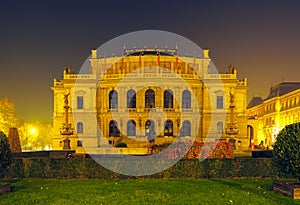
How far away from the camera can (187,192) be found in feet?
49.5

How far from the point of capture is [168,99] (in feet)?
221

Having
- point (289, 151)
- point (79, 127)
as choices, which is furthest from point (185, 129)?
point (289, 151)

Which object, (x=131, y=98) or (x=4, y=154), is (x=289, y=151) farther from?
(x=131, y=98)

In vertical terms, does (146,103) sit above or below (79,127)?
above

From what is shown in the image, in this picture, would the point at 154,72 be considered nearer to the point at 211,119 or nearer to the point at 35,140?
the point at 211,119

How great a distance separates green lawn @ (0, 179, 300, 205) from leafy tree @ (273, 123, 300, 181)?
3.95 ft

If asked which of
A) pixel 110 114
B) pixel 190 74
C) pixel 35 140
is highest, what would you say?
pixel 190 74

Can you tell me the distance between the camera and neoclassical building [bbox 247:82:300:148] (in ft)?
248

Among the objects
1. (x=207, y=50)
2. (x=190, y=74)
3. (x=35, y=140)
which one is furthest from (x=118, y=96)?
(x=35, y=140)

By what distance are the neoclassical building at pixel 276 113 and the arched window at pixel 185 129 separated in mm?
13848

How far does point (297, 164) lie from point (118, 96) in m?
53.4

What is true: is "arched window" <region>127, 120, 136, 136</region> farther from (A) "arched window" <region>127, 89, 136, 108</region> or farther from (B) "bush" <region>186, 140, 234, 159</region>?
(B) "bush" <region>186, 140, 234, 159</region>

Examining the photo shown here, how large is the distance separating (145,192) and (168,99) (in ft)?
173

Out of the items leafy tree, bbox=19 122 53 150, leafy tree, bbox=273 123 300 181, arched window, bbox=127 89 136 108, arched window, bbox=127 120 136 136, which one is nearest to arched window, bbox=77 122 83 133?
arched window, bbox=127 120 136 136
